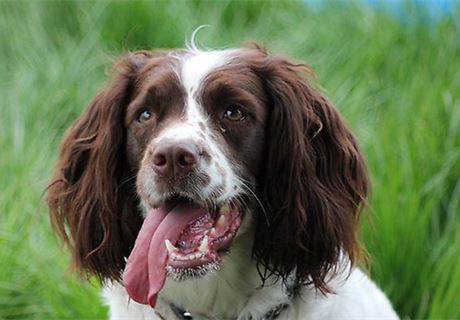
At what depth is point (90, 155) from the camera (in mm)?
3744

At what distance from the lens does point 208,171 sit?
10.7 ft

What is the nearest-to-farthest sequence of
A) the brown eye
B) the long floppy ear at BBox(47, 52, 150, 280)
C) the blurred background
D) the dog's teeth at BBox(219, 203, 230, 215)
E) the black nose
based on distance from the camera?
the black nose
the dog's teeth at BBox(219, 203, 230, 215)
the brown eye
the long floppy ear at BBox(47, 52, 150, 280)
the blurred background

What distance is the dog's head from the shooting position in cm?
331

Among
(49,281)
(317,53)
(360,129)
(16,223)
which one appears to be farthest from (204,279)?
(317,53)

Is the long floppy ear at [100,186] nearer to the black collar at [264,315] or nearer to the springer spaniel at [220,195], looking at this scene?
the springer spaniel at [220,195]

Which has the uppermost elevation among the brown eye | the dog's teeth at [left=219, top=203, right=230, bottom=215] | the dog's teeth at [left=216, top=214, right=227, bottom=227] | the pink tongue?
the brown eye

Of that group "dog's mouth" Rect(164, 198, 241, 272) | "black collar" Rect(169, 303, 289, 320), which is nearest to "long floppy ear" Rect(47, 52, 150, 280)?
"black collar" Rect(169, 303, 289, 320)

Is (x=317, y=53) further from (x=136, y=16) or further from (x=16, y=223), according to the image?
(x=16, y=223)

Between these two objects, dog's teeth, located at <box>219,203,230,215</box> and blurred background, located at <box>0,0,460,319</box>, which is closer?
dog's teeth, located at <box>219,203,230,215</box>

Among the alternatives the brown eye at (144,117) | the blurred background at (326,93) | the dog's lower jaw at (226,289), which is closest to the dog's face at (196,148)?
the brown eye at (144,117)

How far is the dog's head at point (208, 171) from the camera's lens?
331 cm

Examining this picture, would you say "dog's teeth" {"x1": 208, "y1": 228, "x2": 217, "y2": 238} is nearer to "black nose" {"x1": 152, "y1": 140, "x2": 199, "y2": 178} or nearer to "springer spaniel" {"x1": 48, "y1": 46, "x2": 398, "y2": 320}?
"springer spaniel" {"x1": 48, "y1": 46, "x2": 398, "y2": 320}

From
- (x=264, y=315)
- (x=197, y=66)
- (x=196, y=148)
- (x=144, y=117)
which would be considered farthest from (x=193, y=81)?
(x=264, y=315)

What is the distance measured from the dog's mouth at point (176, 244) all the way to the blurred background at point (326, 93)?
0.71 m
